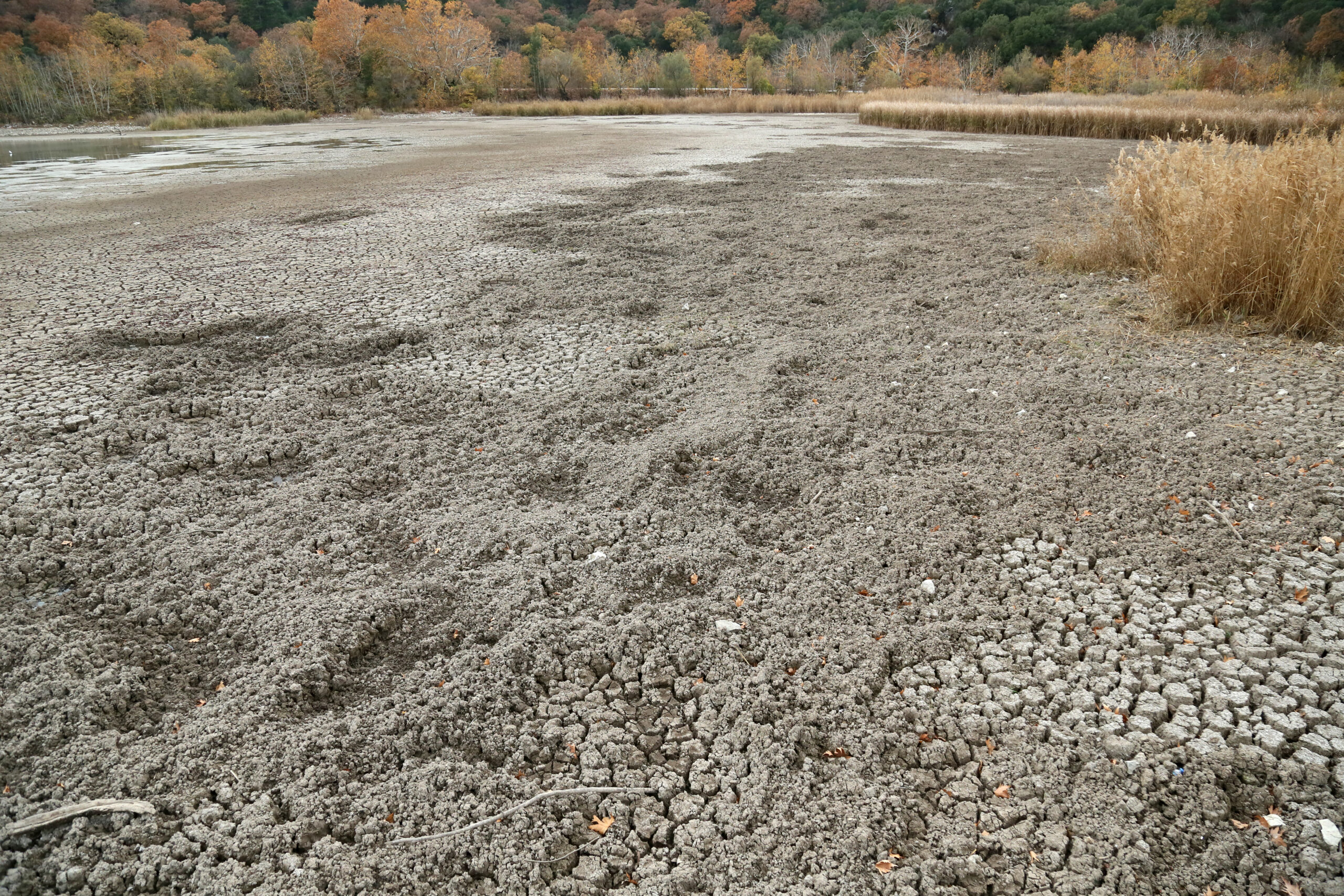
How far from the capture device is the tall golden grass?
3.80 meters

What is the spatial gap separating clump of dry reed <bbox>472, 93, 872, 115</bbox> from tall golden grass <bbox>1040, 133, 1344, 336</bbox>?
31161 mm

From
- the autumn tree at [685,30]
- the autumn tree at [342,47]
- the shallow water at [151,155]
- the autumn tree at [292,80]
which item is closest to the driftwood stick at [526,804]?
the shallow water at [151,155]

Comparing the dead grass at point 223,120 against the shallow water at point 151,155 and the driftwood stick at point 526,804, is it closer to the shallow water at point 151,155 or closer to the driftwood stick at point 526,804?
the shallow water at point 151,155

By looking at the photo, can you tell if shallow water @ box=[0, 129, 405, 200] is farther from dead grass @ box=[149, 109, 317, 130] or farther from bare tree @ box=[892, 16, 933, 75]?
bare tree @ box=[892, 16, 933, 75]

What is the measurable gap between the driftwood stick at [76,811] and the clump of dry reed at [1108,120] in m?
19.2

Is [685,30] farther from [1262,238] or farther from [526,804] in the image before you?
[526,804]

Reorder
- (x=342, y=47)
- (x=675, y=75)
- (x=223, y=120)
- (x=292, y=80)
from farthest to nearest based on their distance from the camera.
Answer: (x=675, y=75), (x=342, y=47), (x=292, y=80), (x=223, y=120)

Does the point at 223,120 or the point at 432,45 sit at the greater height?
the point at 432,45

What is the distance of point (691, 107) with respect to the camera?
125 feet

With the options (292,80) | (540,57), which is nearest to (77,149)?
(292,80)

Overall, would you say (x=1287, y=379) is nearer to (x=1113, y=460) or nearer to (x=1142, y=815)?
(x=1113, y=460)

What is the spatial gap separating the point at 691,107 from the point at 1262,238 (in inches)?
1491

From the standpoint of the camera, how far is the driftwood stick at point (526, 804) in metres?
1.54

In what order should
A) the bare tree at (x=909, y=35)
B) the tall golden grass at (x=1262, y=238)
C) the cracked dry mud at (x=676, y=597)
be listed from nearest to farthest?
the cracked dry mud at (x=676, y=597) < the tall golden grass at (x=1262, y=238) < the bare tree at (x=909, y=35)
